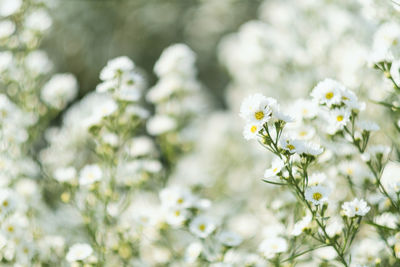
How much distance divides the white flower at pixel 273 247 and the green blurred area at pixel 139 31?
3.53 metres

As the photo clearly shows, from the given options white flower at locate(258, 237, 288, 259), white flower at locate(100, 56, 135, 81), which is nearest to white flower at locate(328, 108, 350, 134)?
white flower at locate(258, 237, 288, 259)

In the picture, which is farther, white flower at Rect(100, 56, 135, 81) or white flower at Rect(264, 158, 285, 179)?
white flower at Rect(100, 56, 135, 81)

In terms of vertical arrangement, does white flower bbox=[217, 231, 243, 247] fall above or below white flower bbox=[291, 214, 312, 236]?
below

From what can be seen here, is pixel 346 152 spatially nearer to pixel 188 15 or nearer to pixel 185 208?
pixel 185 208

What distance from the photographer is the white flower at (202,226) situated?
161cm

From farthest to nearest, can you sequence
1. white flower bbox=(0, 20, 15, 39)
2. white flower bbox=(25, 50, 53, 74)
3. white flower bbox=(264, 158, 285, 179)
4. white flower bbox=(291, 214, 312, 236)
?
white flower bbox=(25, 50, 53, 74), white flower bbox=(0, 20, 15, 39), white flower bbox=(291, 214, 312, 236), white flower bbox=(264, 158, 285, 179)

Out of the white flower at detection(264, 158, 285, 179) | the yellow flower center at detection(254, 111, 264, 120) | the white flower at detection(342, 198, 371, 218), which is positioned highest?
the yellow flower center at detection(254, 111, 264, 120)

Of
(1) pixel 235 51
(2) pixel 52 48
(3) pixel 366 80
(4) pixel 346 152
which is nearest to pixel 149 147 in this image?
(4) pixel 346 152

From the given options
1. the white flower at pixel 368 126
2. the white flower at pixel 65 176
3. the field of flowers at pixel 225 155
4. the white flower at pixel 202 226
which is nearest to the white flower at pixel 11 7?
the field of flowers at pixel 225 155

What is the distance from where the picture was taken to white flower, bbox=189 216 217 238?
161cm

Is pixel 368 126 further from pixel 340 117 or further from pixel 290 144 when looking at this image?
pixel 290 144

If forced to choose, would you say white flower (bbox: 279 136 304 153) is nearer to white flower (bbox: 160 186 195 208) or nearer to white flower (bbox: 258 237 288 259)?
white flower (bbox: 258 237 288 259)

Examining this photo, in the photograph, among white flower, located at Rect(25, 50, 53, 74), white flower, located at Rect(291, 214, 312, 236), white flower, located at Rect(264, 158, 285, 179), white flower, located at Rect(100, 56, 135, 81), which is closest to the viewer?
white flower, located at Rect(264, 158, 285, 179)

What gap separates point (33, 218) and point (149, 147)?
24.6 inches
